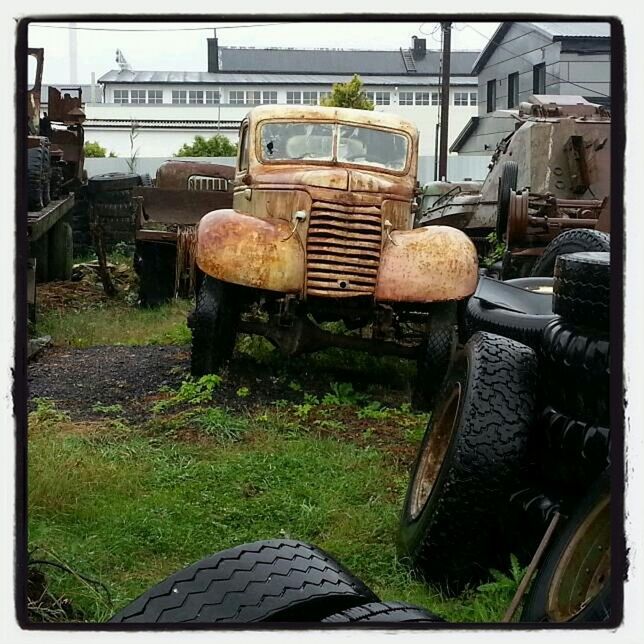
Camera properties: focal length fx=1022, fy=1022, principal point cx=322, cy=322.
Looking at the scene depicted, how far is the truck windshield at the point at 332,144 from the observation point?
6750 mm

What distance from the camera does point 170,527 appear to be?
359 centimetres

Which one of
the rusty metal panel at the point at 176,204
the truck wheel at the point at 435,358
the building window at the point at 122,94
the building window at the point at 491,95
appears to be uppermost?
the building window at the point at 491,95

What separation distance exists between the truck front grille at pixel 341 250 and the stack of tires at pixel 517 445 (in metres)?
2.41

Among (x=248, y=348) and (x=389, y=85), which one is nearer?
(x=389, y=85)

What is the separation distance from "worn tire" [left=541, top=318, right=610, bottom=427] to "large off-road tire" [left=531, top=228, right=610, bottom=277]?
2716mm

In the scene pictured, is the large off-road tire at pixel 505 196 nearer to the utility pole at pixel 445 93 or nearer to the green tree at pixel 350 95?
the utility pole at pixel 445 93

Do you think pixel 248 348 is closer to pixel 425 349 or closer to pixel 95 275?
pixel 425 349

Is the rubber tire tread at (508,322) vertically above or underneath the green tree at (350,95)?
underneath

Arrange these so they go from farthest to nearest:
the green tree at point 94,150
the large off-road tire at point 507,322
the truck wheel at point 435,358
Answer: the green tree at point 94,150 → the truck wheel at point 435,358 → the large off-road tire at point 507,322

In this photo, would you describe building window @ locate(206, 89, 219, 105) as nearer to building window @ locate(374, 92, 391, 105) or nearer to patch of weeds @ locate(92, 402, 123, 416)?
building window @ locate(374, 92, 391, 105)

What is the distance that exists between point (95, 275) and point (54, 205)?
2.31 meters

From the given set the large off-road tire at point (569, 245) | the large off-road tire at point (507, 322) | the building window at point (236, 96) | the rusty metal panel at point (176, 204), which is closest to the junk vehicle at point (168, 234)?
the rusty metal panel at point (176, 204)

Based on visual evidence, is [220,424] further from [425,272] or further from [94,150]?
[94,150]

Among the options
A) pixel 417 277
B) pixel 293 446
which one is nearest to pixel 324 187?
pixel 417 277
